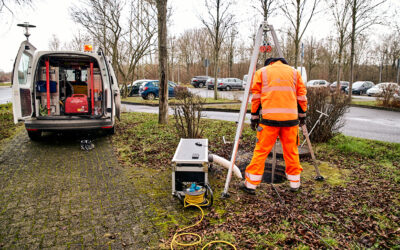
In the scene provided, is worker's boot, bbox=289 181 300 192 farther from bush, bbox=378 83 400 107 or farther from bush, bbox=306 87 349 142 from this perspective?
bush, bbox=378 83 400 107

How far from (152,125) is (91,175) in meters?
3.81

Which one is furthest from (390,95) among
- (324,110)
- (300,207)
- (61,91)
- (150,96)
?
(61,91)

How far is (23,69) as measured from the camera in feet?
18.4

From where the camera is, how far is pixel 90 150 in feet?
18.7

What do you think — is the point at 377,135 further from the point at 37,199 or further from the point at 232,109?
the point at 37,199

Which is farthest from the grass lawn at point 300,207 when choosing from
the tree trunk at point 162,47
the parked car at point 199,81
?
the parked car at point 199,81

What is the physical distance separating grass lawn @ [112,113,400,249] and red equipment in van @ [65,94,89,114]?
1980mm

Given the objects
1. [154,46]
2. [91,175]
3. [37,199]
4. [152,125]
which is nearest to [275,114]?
[91,175]

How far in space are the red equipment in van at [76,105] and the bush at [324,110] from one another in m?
5.61

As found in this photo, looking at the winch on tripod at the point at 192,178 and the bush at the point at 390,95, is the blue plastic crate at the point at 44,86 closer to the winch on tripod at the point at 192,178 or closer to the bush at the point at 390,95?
the winch on tripod at the point at 192,178

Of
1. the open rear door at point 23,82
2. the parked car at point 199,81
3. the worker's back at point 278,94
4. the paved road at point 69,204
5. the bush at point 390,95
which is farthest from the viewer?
the parked car at point 199,81

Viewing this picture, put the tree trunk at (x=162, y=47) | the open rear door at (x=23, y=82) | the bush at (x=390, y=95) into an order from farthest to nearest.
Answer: the bush at (x=390, y=95), the tree trunk at (x=162, y=47), the open rear door at (x=23, y=82)

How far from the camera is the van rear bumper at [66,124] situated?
18.5 feet

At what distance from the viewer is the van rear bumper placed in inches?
223
